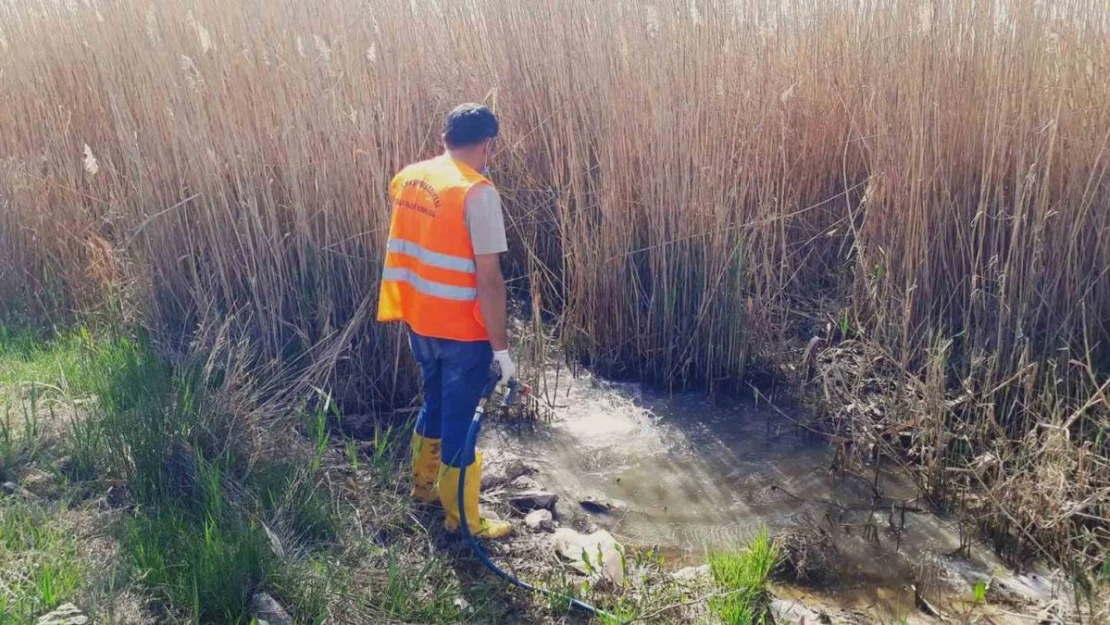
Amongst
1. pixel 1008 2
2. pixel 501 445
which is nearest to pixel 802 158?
pixel 1008 2

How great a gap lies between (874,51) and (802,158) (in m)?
0.59

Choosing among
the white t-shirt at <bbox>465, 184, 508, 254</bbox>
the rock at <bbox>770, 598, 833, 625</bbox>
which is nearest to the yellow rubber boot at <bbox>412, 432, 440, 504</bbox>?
the white t-shirt at <bbox>465, 184, 508, 254</bbox>

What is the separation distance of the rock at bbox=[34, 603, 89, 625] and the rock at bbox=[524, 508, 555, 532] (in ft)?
5.02

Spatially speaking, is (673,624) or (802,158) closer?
(673,624)

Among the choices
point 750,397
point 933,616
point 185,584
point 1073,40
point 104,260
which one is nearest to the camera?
point 185,584

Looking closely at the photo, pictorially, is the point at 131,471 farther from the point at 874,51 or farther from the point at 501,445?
the point at 874,51

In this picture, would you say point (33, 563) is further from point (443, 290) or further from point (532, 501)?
point (532, 501)

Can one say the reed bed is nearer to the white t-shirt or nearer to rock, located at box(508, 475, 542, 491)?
rock, located at box(508, 475, 542, 491)

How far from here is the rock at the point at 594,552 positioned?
313cm

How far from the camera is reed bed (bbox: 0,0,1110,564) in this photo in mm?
3988

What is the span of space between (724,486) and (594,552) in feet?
2.81

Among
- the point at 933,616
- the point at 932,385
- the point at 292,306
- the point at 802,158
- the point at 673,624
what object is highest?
the point at 802,158

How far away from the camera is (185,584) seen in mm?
2750

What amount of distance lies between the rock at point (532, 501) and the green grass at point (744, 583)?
2.41 feet
